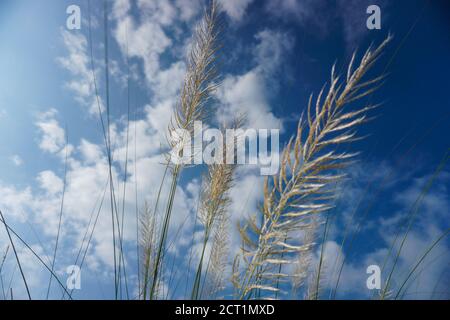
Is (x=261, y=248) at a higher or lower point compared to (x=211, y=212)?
lower

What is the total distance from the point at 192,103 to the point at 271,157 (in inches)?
20.7

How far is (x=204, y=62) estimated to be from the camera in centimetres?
188

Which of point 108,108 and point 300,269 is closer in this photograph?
point 108,108

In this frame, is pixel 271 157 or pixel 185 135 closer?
pixel 271 157
